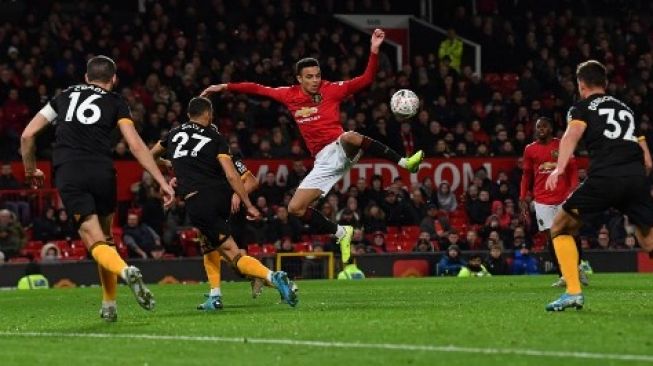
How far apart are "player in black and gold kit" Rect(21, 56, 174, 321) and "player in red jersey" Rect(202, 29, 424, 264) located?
4069 mm

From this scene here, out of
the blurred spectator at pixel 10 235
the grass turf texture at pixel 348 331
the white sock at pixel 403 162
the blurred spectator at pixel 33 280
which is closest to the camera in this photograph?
the grass turf texture at pixel 348 331

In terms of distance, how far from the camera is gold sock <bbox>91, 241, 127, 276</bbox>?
12812 mm

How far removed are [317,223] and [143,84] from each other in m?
14.1

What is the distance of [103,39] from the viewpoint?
32.2 m

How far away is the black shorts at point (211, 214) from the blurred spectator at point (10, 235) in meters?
11.6

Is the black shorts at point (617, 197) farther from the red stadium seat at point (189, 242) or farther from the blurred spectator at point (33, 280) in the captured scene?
the red stadium seat at point (189, 242)

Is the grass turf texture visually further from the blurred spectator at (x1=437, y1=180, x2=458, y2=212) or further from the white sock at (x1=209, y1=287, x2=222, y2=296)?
the blurred spectator at (x1=437, y1=180, x2=458, y2=212)

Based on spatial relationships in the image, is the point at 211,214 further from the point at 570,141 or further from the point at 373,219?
the point at 373,219

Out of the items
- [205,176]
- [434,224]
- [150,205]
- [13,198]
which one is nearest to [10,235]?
[13,198]

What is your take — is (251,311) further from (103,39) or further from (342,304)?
(103,39)

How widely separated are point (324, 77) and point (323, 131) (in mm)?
15616

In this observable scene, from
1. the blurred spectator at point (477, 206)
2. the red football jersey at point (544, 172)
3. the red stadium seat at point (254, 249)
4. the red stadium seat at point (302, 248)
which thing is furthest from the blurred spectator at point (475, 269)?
the red football jersey at point (544, 172)

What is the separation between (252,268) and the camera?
15.5 meters

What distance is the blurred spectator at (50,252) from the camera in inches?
1075
